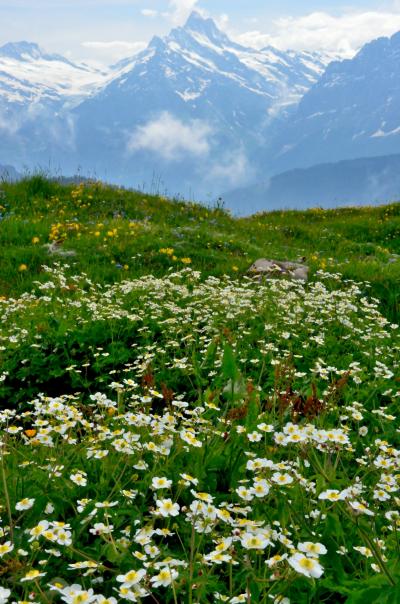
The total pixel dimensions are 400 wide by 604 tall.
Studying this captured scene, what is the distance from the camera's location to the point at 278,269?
9.27m

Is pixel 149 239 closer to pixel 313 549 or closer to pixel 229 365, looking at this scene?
pixel 229 365

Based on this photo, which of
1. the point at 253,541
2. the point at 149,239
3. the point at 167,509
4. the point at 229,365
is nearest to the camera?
the point at 253,541

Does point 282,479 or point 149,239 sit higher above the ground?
point 149,239

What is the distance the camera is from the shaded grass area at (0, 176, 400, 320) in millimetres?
10203

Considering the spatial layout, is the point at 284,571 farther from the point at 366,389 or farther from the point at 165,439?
the point at 366,389

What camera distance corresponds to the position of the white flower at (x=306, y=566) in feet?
5.55

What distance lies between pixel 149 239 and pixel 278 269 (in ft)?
11.4

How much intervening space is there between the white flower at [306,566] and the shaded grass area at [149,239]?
7155 mm

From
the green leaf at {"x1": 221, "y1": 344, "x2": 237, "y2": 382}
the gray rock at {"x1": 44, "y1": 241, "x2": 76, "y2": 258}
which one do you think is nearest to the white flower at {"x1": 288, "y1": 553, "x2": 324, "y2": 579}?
the green leaf at {"x1": 221, "y1": 344, "x2": 237, "y2": 382}

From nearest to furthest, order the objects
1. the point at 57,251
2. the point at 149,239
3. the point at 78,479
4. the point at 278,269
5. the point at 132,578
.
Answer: the point at 132,578 < the point at 78,479 < the point at 278,269 < the point at 57,251 < the point at 149,239

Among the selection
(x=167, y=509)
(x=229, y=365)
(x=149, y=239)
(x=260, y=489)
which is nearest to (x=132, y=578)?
(x=167, y=509)

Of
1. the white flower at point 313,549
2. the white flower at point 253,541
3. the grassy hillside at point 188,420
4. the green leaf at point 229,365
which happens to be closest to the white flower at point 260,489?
the grassy hillside at point 188,420

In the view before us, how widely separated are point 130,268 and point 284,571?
882 centimetres

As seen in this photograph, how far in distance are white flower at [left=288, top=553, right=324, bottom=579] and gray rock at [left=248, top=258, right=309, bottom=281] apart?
7489 millimetres
